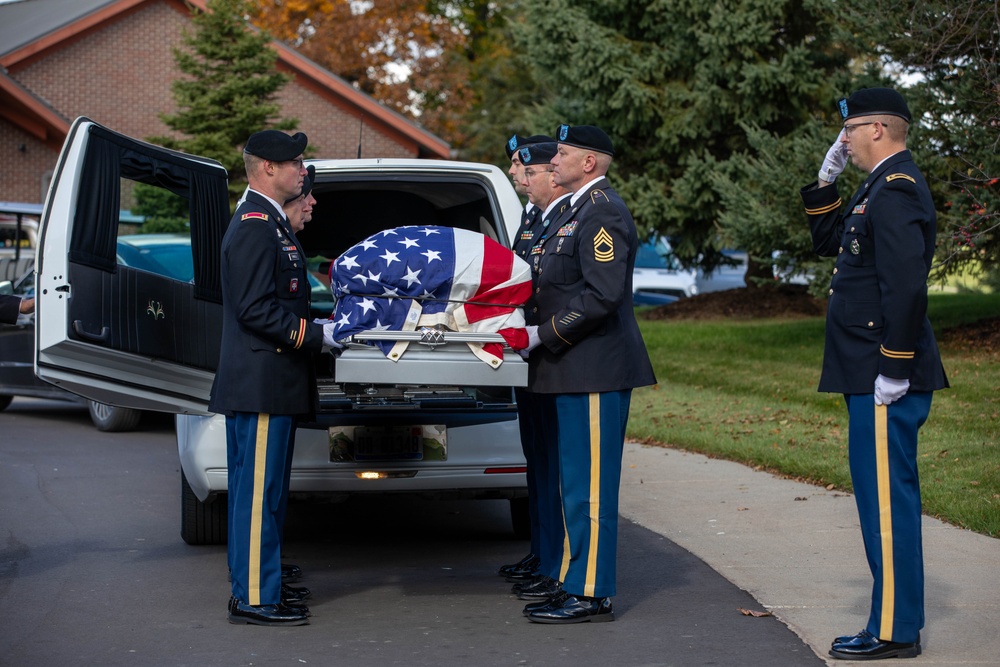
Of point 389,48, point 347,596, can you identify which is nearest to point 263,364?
point 347,596

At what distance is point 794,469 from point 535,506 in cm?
337

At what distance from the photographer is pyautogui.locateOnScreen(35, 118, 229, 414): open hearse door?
5238 mm

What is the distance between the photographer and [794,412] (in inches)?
459

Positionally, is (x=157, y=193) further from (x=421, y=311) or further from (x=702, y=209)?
(x=421, y=311)

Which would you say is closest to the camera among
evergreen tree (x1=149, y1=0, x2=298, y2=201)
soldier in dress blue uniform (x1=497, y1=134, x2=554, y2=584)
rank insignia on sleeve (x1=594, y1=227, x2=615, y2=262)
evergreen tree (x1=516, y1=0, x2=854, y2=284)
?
A: rank insignia on sleeve (x1=594, y1=227, x2=615, y2=262)

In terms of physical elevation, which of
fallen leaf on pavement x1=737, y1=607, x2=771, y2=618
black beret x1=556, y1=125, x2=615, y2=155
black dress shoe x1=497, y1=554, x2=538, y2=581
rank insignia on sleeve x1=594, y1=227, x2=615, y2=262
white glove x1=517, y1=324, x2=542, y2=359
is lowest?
black dress shoe x1=497, y1=554, x2=538, y2=581

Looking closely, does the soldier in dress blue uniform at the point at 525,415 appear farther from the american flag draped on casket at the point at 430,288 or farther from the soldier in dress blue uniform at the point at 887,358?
the soldier in dress blue uniform at the point at 887,358

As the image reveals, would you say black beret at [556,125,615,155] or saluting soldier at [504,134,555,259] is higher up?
black beret at [556,125,615,155]

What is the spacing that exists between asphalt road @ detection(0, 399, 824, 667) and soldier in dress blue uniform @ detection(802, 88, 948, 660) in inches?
16.4

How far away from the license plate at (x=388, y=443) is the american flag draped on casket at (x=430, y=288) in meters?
0.96

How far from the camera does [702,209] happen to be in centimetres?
2156

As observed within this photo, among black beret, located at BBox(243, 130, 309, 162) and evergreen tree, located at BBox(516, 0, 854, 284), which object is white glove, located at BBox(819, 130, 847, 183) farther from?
evergreen tree, located at BBox(516, 0, 854, 284)

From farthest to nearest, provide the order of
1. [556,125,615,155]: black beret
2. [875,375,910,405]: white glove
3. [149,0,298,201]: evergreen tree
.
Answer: [149,0,298,201]: evergreen tree
[556,125,615,155]: black beret
[875,375,910,405]: white glove

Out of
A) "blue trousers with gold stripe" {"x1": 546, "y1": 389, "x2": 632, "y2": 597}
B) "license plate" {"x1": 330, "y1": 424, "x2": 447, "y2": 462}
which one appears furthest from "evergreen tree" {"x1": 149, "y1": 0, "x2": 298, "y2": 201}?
"blue trousers with gold stripe" {"x1": 546, "y1": 389, "x2": 632, "y2": 597}
